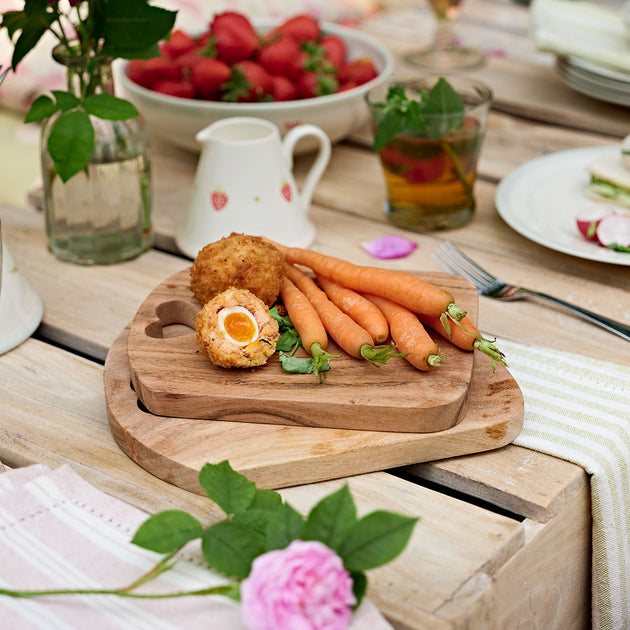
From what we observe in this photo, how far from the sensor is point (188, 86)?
1362 mm

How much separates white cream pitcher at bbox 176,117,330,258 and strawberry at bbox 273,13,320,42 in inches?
16.0

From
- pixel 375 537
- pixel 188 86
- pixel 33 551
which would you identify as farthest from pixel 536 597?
pixel 188 86

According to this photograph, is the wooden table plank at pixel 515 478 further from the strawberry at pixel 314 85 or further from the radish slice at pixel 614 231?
the strawberry at pixel 314 85

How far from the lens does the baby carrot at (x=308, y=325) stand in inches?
33.2

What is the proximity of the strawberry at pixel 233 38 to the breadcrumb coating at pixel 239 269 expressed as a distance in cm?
55

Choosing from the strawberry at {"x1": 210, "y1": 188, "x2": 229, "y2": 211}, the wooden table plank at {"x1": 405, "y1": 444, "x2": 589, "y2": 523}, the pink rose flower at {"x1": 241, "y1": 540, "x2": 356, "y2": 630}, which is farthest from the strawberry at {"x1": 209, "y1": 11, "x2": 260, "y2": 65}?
the pink rose flower at {"x1": 241, "y1": 540, "x2": 356, "y2": 630}

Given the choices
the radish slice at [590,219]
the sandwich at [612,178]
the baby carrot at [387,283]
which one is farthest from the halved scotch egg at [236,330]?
the sandwich at [612,178]

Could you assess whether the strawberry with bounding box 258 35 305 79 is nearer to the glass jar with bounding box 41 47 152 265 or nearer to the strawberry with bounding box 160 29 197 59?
the strawberry with bounding box 160 29 197 59

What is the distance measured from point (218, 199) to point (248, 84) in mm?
306

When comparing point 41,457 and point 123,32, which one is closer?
point 41,457

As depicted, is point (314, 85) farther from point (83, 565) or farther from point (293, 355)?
point (83, 565)

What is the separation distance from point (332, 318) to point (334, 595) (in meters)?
0.37

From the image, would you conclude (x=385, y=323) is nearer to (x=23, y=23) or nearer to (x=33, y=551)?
(x=33, y=551)

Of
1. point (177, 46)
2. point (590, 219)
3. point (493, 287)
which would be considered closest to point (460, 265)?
point (493, 287)
